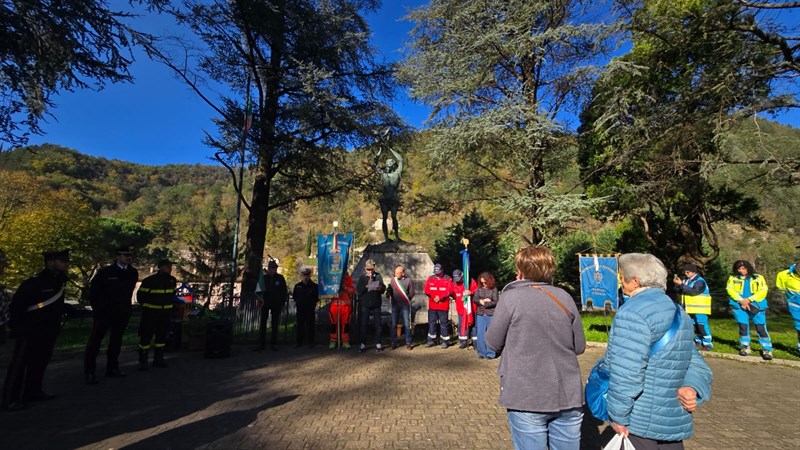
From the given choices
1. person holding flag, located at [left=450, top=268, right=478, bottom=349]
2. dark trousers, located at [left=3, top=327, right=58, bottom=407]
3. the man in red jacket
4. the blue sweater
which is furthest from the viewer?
person holding flag, located at [left=450, top=268, right=478, bottom=349]

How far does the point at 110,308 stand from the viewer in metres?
5.86

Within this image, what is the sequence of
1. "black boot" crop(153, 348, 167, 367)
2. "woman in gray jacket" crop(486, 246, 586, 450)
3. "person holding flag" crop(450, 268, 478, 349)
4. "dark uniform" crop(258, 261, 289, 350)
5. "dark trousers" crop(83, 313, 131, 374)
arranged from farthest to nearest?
"person holding flag" crop(450, 268, 478, 349), "dark uniform" crop(258, 261, 289, 350), "black boot" crop(153, 348, 167, 367), "dark trousers" crop(83, 313, 131, 374), "woman in gray jacket" crop(486, 246, 586, 450)

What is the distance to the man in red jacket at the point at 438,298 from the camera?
26.2 feet

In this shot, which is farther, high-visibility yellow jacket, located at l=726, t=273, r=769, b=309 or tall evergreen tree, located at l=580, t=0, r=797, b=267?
tall evergreen tree, located at l=580, t=0, r=797, b=267

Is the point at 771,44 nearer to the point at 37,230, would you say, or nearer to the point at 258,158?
the point at 258,158

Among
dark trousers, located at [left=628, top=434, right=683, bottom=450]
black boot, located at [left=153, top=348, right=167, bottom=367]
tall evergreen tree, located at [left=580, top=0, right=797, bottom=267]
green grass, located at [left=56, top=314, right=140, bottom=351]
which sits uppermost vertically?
tall evergreen tree, located at [left=580, top=0, right=797, bottom=267]

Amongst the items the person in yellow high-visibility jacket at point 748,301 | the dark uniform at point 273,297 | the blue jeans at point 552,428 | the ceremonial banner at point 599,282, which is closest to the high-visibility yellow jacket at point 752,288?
the person in yellow high-visibility jacket at point 748,301

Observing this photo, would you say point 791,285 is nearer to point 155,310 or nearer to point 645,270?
point 645,270

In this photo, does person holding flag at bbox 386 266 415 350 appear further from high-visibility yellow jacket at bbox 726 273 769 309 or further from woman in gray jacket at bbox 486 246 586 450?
high-visibility yellow jacket at bbox 726 273 769 309

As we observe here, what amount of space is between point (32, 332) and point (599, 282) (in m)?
10.4

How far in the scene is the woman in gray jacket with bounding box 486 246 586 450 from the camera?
6.97ft

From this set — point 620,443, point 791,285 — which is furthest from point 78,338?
point 791,285

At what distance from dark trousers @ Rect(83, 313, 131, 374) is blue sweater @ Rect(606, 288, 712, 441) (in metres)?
6.63

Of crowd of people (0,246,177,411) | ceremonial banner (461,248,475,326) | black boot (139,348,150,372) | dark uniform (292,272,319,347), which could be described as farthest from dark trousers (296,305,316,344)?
ceremonial banner (461,248,475,326)
